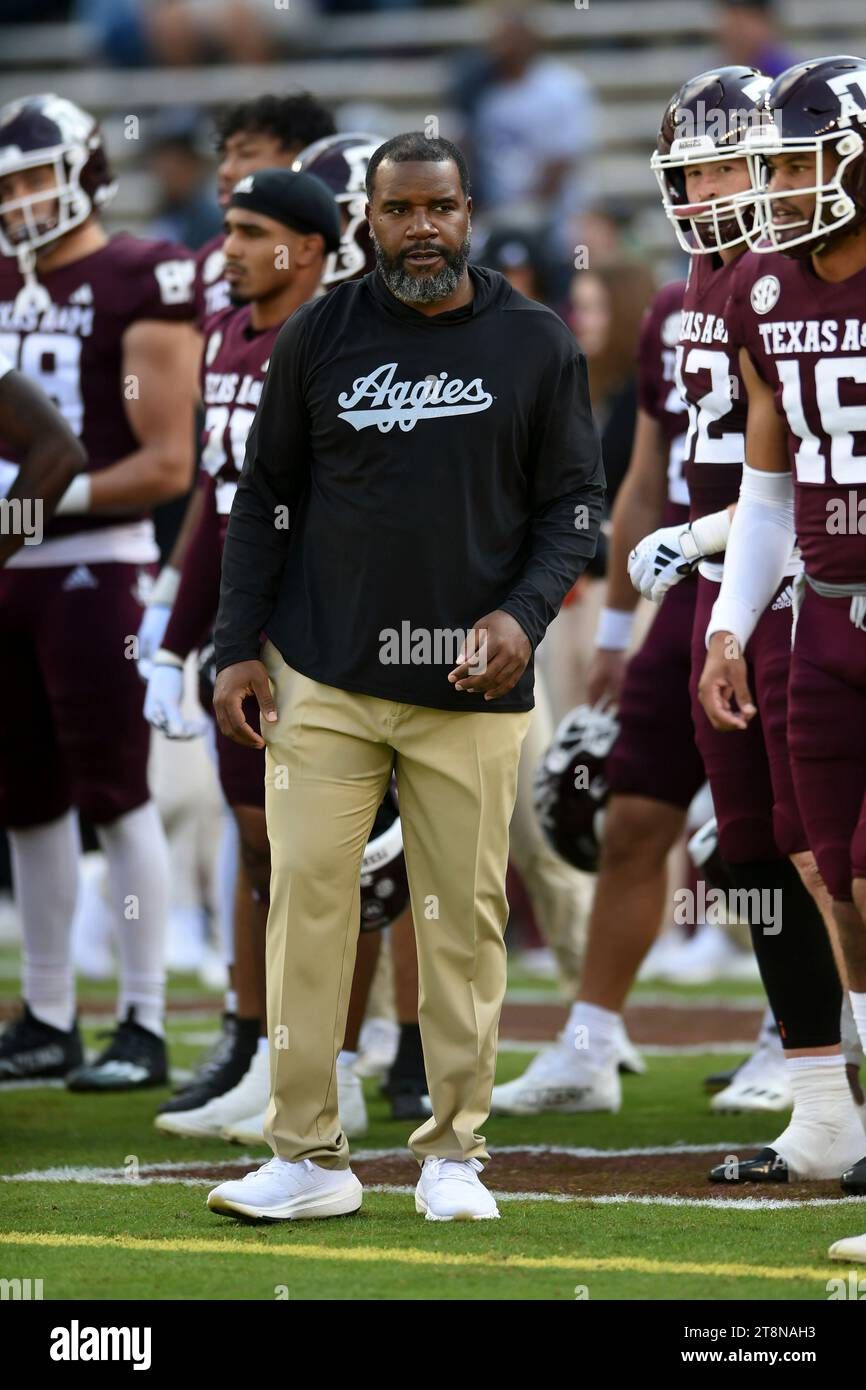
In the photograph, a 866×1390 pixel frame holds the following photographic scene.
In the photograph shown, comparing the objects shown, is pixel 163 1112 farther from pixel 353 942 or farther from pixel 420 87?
pixel 420 87

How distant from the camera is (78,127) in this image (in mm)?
6273

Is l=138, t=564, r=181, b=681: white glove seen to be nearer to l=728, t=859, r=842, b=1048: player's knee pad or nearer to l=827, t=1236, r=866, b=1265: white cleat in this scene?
l=728, t=859, r=842, b=1048: player's knee pad

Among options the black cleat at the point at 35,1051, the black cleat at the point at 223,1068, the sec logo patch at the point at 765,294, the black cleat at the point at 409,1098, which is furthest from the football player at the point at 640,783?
the black cleat at the point at 35,1051

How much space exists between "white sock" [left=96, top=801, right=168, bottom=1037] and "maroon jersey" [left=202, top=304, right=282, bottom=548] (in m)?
1.14

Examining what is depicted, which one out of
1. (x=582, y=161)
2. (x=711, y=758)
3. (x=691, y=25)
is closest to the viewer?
(x=711, y=758)

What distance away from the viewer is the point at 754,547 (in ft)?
14.5

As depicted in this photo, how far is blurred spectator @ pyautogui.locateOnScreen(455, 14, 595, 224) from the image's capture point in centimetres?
1317

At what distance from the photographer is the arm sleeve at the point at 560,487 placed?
13.5 feet

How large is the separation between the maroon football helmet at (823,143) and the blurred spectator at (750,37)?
7.49 m

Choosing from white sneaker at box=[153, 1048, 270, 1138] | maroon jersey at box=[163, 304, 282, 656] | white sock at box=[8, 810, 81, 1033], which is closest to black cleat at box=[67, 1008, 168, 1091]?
white sock at box=[8, 810, 81, 1033]

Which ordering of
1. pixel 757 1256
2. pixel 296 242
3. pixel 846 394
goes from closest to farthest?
pixel 757 1256, pixel 846 394, pixel 296 242

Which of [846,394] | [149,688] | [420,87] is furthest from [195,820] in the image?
[420,87]

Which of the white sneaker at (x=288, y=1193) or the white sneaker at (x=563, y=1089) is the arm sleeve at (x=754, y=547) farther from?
the white sneaker at (x=563, y=1089)

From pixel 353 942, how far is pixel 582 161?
9.97 metres
